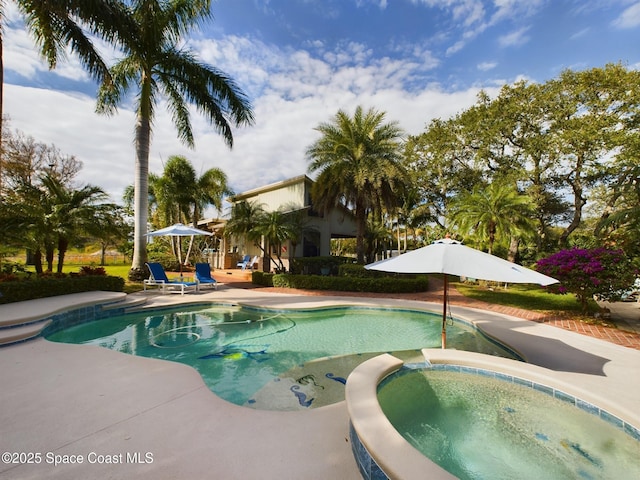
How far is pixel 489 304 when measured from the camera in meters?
11.1

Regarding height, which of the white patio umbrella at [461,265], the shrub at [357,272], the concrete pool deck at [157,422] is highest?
the white patio umbrella at [461,265]

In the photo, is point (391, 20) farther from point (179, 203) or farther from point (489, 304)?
point (179, 203)

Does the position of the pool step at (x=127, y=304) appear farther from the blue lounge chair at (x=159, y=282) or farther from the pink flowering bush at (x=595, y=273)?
the pink flowering bush at (x=595, y=273)

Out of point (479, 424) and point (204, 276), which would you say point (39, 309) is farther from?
point (479, 424)

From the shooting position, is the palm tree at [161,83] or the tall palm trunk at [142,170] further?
the tall palm trunk at [142,170]

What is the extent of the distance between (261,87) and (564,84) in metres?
21.3

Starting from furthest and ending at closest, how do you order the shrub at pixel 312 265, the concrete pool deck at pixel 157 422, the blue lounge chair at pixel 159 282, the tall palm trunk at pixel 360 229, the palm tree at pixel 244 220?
the shrub at pixel 312 265 → the palm tree at pixel 244 220 → the tall palm trunk at pixel 360 229 → the blue lounge chair at pixel 159 282 → the concrete pool deck at pixel 157 422

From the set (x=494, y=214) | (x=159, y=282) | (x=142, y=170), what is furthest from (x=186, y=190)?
(x=494, y=214)

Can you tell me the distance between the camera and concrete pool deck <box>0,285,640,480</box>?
2.56 metres

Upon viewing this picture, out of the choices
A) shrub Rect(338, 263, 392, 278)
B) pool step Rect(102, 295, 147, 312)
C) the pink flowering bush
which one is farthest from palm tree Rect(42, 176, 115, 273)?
the pink flowering bush

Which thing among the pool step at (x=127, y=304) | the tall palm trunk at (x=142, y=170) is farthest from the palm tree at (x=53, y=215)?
the pool step at (x=127, y=304)

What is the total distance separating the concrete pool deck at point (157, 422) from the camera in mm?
2557

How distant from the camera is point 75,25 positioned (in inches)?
425

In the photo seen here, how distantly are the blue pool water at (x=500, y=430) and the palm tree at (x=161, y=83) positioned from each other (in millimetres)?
14098
